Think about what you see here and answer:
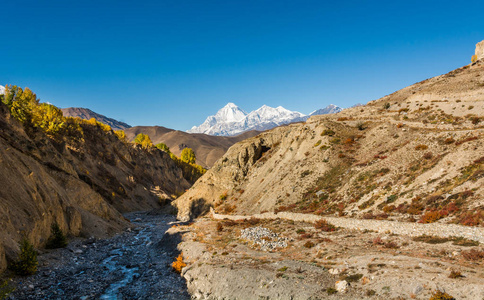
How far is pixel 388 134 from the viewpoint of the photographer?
5447 cm

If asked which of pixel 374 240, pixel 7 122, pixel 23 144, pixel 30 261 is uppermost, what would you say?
pixel 7 122

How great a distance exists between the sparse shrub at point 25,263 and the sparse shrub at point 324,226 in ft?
102

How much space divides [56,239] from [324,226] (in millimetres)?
35133

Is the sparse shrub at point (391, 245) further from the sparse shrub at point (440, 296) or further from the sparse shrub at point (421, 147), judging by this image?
the sparse shrub at point (421, 147)

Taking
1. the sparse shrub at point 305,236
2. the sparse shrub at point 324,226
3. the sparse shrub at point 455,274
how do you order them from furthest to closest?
the sparse shrub at point 324,226 < the sparse shrub at point 305,236 < the sparse shrub at point 455,274

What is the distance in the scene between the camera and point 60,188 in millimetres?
46438

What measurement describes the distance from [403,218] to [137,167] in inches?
4479

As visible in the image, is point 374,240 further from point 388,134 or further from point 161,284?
point 388,134

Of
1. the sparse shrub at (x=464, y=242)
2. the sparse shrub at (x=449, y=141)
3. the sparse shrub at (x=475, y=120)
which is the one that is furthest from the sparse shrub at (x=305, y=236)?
the sparse shrub at (x=475, y=120)

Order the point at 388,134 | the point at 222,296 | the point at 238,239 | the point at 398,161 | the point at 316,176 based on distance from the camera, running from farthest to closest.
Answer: the point at 388,134 < the point at 316,176 < the point at 398,161 < the point at 238,239 < the point at 222,296

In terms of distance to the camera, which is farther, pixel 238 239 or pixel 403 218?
pixel 238 239

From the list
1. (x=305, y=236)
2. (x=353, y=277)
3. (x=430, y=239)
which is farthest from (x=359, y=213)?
(x=353, y=277)

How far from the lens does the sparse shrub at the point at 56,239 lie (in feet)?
114

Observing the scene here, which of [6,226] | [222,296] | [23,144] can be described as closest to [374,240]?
Result: [222,296]
